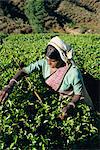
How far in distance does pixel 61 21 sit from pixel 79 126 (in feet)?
164

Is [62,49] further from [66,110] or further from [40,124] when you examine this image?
[40,124]

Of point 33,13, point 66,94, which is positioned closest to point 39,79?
point 66,94

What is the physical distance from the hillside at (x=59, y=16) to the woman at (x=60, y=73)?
39.9 m

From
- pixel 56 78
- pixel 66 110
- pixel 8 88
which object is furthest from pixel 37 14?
pixel 66 110

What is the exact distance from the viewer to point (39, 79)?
6430 millimetres

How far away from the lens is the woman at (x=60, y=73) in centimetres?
540

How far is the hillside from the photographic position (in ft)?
161

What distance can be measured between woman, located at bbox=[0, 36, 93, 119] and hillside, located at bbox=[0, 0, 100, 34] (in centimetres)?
3995

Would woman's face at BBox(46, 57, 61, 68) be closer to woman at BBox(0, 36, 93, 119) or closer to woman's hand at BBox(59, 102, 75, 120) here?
woman at BBox(0, 36, 93, 119)

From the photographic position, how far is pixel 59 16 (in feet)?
183

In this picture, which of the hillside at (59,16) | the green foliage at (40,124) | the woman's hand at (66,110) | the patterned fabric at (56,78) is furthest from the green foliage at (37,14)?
the woman's hand at (66,110)

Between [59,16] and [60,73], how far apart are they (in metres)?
50.8

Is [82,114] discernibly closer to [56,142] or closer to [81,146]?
[81,146]

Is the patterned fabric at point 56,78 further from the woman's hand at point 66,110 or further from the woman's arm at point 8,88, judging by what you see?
the woman's hand at point 66,110
